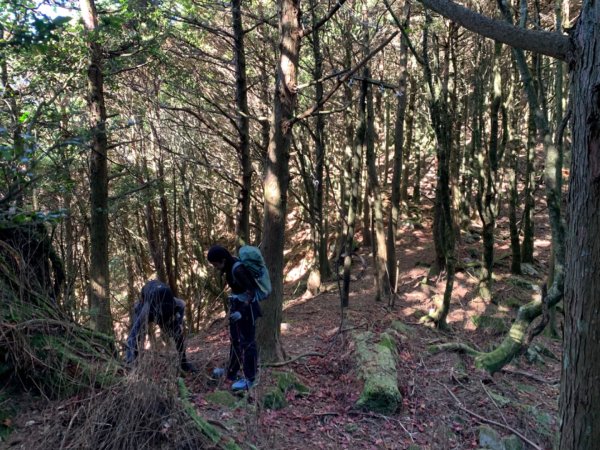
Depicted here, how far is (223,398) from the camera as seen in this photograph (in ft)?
17.0

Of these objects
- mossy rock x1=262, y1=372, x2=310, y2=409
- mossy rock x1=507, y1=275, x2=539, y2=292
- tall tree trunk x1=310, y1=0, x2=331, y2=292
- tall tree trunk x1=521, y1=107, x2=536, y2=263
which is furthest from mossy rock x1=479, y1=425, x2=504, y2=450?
tall tree trunk x1=521, y1=107, x2=536, y2=263

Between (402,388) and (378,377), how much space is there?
450 millimetres

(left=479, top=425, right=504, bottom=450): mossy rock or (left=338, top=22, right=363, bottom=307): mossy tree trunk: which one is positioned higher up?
(left=338, top=22, right=363, bottom=307): mossy tree trunk

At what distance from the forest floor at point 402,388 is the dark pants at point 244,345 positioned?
0.79 ft

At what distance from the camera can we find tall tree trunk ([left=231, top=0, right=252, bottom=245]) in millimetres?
9711

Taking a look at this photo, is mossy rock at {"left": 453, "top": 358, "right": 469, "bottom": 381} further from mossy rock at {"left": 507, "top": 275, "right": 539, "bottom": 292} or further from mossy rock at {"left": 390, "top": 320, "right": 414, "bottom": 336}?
mossy rock at {"left": 507, "top": 275, "right": 539, "bottom": 292}

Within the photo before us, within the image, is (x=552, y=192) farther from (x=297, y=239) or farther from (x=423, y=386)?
(x=297, y=239)

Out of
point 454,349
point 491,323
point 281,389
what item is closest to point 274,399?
point 281,389

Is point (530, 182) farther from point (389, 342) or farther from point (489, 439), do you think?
point (489, 439)

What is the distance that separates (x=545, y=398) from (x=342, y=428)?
3.65 metres

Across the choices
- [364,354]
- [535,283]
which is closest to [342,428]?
[364,354]

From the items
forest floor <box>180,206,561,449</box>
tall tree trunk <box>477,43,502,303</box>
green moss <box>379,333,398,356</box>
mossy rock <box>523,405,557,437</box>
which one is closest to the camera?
forest floor <box>180,206,561,449</box>

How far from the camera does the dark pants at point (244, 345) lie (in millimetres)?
5715

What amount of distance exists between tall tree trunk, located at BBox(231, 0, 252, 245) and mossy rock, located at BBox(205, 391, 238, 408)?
555cm
